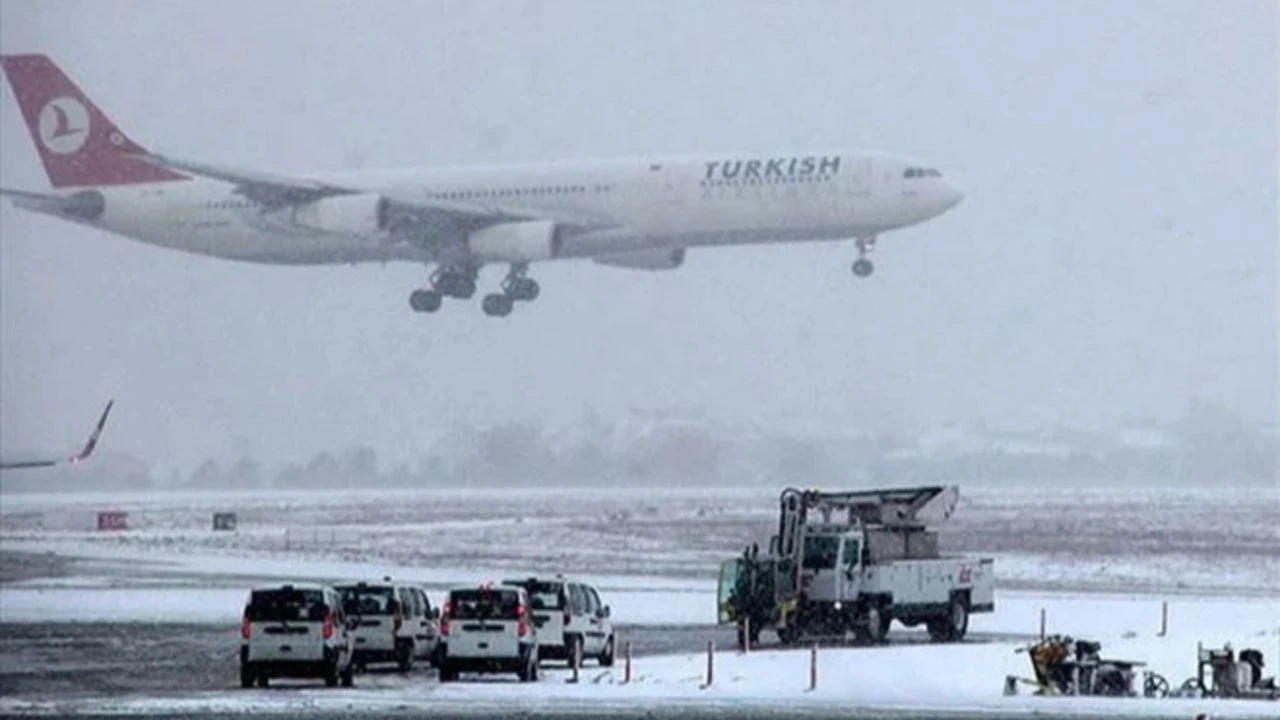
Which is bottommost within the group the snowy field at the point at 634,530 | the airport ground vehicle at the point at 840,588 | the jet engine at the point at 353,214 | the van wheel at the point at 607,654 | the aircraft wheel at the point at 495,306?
the van wheel at the point at 607,654

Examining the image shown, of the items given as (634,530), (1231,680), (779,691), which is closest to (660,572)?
(634,530)

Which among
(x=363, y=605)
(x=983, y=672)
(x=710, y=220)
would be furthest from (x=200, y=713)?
(x=710, y=220)

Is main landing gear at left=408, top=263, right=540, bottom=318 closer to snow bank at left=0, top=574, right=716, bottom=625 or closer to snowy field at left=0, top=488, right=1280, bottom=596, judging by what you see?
snowy field at left=0, top=488, right=1280, bottom=596

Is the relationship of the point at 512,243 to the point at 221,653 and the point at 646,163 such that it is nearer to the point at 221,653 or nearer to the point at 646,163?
the point at 646,163

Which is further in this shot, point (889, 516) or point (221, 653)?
point (889, 516)

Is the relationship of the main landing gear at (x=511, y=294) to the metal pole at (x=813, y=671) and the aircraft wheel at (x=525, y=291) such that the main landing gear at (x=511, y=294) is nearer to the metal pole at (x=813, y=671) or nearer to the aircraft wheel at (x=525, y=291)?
the aircraft wheel at (x=525, y=291)

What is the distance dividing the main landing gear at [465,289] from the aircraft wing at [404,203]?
1892 millimetres

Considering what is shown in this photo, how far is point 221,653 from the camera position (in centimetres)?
5391

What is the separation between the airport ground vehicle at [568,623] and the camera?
1984 inches

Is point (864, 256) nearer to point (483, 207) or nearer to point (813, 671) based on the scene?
point (483, 207)

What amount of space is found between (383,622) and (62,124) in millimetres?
65616

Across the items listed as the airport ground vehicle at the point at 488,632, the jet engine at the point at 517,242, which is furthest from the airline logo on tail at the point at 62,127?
the airport ground vehicle at the point at 488,632

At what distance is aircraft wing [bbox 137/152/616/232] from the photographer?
99688 mm

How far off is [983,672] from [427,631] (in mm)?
9637
